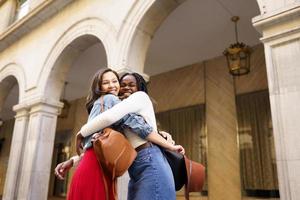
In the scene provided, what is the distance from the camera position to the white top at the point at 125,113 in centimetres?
174

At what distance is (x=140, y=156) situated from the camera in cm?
179

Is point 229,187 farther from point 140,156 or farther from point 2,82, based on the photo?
point 2,82

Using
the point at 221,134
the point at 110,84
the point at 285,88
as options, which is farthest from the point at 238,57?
the point at 110,84

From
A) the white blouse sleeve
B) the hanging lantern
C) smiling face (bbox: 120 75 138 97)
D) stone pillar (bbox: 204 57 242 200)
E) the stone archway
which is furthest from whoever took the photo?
stone pillar (bbox: 204 57 242 200)

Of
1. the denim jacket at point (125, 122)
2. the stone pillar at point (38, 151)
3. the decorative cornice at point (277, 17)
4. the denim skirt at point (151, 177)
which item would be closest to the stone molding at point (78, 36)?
the stone pillar at point (38, 151)

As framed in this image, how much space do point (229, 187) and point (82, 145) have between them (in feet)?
19.3

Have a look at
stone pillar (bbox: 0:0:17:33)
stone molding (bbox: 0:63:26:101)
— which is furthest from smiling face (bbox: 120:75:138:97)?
stone pillar (bbox: 0:0:17:33)

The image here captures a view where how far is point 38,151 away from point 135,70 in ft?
9.99

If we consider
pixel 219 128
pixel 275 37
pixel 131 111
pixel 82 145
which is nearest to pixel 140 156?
pixel 131 111

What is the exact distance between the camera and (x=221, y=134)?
24.8 ft

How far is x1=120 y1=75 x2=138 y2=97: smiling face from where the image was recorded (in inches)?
83.6

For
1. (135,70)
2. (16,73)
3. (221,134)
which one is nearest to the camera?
(135,70)

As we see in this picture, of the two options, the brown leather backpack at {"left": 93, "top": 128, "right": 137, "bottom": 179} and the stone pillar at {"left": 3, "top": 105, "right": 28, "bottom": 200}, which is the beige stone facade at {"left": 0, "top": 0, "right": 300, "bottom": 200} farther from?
the brown leather backpack at {"left": 93, "top": 128, "right": 137, "bottom": 179}

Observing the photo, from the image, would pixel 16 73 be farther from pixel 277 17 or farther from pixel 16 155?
pixel 277 17
